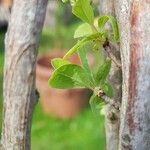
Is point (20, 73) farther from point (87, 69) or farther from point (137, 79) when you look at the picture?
point (137, 79)

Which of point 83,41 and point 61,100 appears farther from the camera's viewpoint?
point 61,100

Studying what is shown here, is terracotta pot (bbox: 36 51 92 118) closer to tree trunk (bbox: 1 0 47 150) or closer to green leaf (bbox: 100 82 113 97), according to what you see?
tree trunk (bbox: 1 0 47 150)

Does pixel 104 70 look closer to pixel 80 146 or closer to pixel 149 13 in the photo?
pixel 149 13

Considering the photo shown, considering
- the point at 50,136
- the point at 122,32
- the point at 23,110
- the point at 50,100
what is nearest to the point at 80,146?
the point at 50,136

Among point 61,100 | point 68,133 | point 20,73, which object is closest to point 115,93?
point 20,73

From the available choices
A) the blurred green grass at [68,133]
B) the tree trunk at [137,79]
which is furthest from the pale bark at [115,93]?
the blurred green grass at [68,133]

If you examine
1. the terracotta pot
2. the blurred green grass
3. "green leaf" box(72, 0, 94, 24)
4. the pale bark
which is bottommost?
the blurred green grass

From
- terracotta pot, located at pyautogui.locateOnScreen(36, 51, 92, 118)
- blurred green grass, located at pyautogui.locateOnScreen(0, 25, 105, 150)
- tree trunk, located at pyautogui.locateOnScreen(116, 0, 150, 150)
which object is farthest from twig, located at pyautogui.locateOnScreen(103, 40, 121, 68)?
terracotta pot, located at pyautogui.locateOnScreen(36, 51, 92, 118)

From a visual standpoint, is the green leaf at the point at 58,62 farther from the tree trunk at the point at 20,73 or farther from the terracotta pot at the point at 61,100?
the terracotta pot at the point at 61,100
